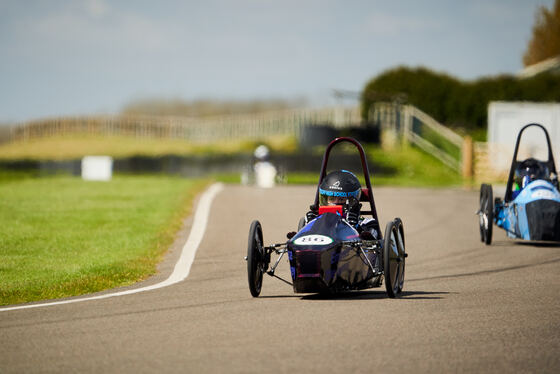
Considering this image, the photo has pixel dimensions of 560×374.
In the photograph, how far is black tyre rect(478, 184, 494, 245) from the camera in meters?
15.4

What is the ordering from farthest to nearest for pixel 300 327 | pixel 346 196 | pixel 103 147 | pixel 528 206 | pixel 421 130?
pixel 103 147
pixel 421 130
pixel 528 206
pixel 346 196
pixel 300 327

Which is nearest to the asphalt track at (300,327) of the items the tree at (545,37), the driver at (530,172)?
the driver at (530,172)

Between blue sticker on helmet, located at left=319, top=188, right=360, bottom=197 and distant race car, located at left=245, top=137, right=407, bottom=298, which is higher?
blue sticker on helmet, located at left=319, top=188, right=360, bottom=197

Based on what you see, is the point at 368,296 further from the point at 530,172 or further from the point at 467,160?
the point at 467,160

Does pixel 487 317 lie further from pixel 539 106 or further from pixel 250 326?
pixel 539 106

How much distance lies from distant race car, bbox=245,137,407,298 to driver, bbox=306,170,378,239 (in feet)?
0.54

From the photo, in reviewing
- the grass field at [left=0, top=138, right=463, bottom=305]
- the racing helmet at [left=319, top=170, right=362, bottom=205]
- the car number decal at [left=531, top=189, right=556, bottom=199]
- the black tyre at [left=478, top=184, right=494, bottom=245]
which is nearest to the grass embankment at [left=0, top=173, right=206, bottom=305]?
the grass field at [left=0, top=138, right=463, bottom=305]

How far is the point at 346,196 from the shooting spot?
410 inches

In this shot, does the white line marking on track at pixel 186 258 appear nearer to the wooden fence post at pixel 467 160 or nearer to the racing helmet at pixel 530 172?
the racing helmet at pixel 530 172

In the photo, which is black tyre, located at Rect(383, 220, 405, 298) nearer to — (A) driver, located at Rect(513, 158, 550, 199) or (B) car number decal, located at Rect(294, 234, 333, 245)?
(B) car number decal, located at Rect(294, 234, 333, 245)

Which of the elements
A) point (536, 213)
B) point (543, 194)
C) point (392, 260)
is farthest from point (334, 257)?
point (543, 194)

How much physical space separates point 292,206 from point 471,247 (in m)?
7.45

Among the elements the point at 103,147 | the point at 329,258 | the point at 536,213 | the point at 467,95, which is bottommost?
the point at 103,147

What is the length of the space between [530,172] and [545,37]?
70.1 meters
